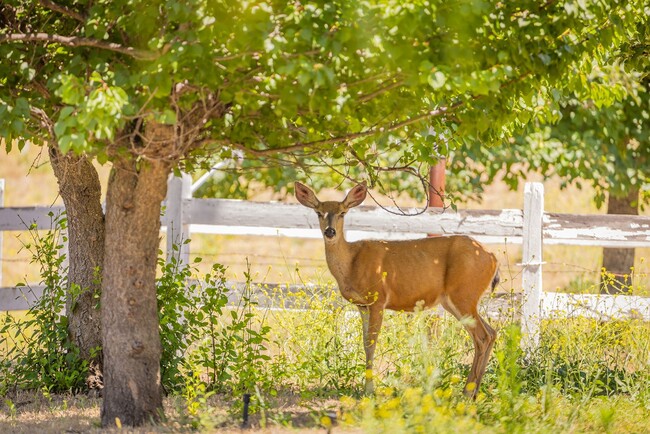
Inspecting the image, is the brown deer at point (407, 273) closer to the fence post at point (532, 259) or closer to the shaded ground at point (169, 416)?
the shaded ground at point (169, 416)

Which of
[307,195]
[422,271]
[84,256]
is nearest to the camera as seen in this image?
[84,256]

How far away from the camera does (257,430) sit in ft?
20.2

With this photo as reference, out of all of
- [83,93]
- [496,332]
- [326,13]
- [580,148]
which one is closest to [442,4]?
[326,13]

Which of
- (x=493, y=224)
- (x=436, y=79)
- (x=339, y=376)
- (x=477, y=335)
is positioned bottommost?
(x=339, y=376)

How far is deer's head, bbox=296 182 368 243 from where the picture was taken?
7855mm

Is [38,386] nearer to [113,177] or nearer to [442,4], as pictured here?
[113,177]

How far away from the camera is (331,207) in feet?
26.1

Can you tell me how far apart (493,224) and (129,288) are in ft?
14.3

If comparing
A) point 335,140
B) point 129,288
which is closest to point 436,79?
point 335,140

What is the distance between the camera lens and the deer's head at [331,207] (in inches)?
309

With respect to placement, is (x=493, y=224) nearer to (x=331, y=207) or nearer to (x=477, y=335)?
(x=477, y=335)

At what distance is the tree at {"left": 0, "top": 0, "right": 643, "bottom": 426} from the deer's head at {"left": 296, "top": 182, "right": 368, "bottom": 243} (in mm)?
832

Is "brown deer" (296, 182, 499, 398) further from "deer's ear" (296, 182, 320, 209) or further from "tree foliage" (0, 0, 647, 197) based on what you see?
"tree foliage" (0, 0, 647, 197)

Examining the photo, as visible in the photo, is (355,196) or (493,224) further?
(493,224)
